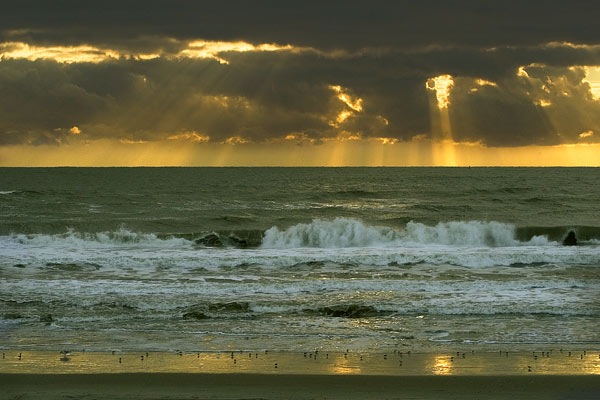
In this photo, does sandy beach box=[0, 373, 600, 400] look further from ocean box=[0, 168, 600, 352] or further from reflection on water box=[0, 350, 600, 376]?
ocean box=[0, 168, 600, 352]

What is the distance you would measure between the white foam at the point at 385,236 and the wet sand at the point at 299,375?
22462 mm

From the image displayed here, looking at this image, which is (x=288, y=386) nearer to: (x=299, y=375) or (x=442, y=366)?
(x=299, y=375)

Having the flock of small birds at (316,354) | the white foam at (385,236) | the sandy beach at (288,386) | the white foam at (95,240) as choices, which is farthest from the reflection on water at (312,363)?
the white foam at (385,236)

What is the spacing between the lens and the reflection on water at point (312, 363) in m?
11.6

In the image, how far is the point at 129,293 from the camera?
63.5 feet

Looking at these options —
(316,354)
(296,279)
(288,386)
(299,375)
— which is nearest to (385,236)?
(296,279)

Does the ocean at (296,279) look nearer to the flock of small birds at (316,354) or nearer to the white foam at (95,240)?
the white foam at (95,240)

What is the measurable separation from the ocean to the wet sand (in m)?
0.85

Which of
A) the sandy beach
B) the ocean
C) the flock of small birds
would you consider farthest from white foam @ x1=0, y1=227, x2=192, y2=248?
A: the sandy beach

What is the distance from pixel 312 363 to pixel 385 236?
2466 cm

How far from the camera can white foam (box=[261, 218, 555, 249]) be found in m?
35.9

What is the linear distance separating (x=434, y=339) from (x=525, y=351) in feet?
5.78

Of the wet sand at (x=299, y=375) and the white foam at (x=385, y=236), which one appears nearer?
the wet sand at (x=299, y=375)

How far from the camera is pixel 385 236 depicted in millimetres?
36469
